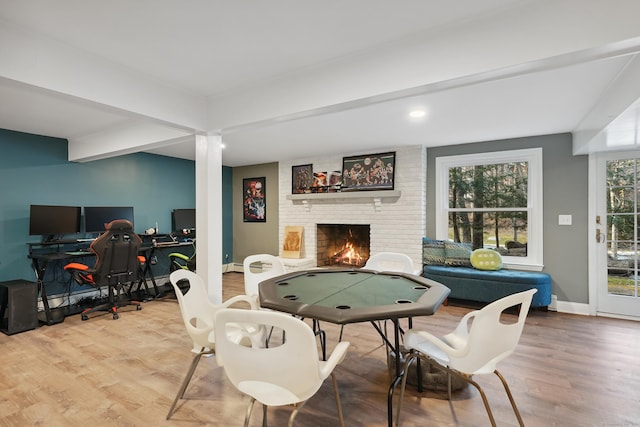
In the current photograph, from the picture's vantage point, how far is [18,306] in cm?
352

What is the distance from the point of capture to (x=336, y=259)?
20.9 feet

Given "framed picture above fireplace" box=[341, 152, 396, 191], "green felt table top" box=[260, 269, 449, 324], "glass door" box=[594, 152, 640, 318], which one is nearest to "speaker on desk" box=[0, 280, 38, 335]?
"green felt table top" box=[260, 269, 449, 324]

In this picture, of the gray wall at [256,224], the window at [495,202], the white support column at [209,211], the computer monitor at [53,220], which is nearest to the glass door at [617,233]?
the window at [495,202]

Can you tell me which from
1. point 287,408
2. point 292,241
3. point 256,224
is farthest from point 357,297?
point 256,224

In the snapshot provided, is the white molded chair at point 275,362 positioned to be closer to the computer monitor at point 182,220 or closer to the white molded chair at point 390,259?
the white molded chair at point 390,259

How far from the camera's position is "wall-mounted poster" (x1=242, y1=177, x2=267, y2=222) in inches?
A: 263

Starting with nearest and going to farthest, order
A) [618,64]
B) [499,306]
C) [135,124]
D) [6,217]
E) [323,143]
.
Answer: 1. [499,306]
2. [618,64]
3. [135,124]
4. [6,217]
5. [323,143]

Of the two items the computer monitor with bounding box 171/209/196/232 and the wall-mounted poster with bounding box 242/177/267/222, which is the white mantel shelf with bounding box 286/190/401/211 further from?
the computer monitor with bounding box 171/209/196/232

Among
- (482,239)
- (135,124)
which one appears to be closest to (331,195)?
(482,239)

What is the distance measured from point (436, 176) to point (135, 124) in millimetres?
4082

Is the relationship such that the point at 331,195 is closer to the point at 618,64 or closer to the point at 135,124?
the point at 135,124

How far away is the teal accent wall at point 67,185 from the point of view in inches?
162

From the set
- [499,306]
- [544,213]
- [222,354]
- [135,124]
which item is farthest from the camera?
[544,213]

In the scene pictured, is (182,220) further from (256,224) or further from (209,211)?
(209,211)
